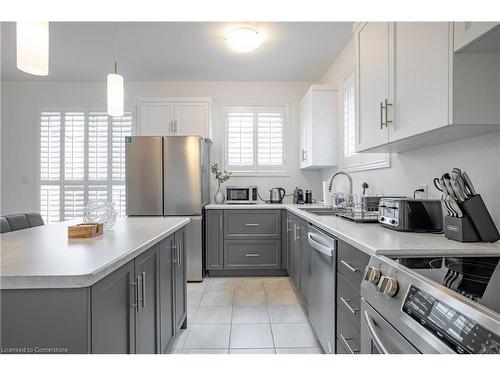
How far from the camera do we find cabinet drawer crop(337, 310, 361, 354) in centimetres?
136

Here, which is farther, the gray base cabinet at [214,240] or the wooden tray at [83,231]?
the gray base cabinet at [214,240]

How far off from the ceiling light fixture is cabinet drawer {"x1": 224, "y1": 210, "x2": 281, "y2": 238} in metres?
1.89

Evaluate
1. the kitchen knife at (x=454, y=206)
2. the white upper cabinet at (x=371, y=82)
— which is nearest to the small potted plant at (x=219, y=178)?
the white upper cabinet at (x=371, y=82)

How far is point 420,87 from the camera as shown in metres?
1.48

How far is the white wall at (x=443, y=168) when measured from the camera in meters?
1.46

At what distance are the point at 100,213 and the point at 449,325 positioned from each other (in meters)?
1.76

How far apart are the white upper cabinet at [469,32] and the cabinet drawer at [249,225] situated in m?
2.86

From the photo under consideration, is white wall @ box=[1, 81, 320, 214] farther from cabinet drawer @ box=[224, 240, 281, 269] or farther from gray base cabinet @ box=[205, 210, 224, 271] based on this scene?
cabinet drawer @ box=[224, 240, 281, 269]

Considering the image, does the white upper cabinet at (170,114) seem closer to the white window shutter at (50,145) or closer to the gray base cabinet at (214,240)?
the gray base cabinet at (214,240)

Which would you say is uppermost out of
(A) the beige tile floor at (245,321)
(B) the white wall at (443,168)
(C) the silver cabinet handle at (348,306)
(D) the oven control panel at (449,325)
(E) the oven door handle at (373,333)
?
(B) the white wall at (443,168)

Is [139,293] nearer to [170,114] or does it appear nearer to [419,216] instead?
[419,216]

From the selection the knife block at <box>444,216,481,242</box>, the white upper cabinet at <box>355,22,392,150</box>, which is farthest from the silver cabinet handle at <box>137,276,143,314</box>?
the white upper cabinet at <box>355,22,392,150</box>
